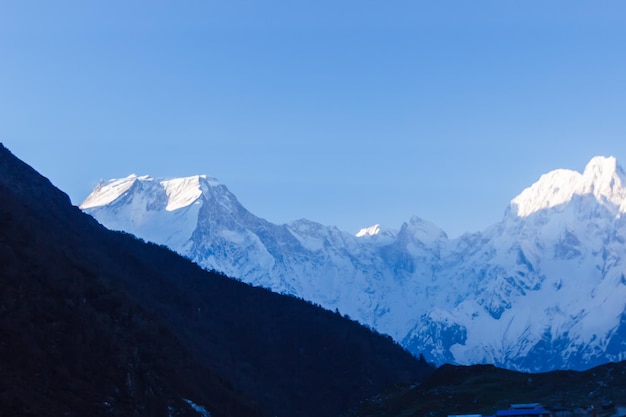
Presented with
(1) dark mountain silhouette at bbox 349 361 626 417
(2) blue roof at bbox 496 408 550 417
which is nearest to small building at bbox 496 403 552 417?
(2) blue roof at bbox 496 408 550 417

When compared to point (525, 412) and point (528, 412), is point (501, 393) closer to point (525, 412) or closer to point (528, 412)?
point (525, 412)

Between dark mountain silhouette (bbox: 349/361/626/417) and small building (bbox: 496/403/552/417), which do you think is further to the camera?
dark mountain silhouette (bbox: 349/361/626/417)

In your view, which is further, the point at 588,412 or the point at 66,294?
the point at 66,294

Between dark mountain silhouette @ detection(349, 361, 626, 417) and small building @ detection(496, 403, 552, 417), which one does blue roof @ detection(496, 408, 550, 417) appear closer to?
small building @ detection(496, 403, 552, 417)

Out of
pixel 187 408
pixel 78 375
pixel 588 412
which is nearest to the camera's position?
pixel 588 412

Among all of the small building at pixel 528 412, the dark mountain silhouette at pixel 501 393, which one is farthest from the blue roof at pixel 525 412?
the dark mountain silhouette at pixel 501 393

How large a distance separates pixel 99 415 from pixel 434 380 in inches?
2342

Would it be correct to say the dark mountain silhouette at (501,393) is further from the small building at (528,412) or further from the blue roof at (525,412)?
the blue roof at (525,412)

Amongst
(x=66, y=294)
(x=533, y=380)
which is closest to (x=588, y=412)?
(x=533, y=380)

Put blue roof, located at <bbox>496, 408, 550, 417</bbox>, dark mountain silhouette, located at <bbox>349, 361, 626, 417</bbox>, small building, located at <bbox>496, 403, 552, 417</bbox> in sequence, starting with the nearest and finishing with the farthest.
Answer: small building, located at <bbox>496, 403, 552, 417</bbox>, blue roof, located at <bbox>496, 408, 550, 417</bbox>, dark mountain silhouette, located at <bbox>349, 361, 626, 417</bbox>

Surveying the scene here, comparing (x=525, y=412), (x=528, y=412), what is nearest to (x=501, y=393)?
(x=525, y=412)

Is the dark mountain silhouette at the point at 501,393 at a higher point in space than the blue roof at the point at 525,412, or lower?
higher

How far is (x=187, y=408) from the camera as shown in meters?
128

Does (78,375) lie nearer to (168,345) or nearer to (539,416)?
(168,345)
